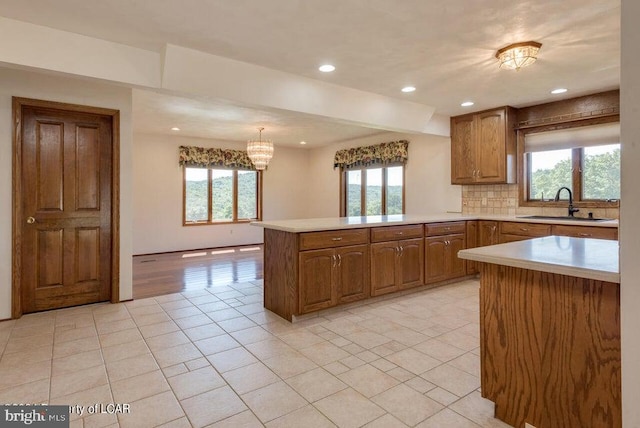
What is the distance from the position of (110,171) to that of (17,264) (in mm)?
1178

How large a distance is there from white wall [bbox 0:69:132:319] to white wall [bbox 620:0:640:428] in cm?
398

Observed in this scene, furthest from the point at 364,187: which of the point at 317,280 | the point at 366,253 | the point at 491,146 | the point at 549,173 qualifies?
the point at 317,280

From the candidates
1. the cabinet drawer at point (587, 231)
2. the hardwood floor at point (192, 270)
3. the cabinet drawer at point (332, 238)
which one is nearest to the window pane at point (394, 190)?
the hardwood floor at point (192, 270)

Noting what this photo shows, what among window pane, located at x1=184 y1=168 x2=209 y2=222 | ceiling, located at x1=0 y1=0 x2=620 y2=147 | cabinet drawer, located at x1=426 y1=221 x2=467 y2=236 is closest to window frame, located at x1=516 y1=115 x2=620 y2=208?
ceiling, located at x1=0 y1=0 x2=620 y2=147

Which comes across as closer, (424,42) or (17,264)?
(424,42)

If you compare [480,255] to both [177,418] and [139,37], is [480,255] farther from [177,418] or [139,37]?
[139,37]

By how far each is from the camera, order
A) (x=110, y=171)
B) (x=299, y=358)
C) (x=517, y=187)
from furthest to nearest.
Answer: (x=517, y=187), (x=110, y=171), (x=299, y=358)

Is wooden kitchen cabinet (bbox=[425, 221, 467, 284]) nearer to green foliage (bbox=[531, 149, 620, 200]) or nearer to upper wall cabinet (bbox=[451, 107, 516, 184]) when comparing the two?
upper wall cabinet (bbox=[451, 107, 516, 184])

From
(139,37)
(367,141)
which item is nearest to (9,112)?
(139,37)

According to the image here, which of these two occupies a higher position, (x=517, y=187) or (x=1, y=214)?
(x=517, y=187)

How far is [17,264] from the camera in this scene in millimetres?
3199

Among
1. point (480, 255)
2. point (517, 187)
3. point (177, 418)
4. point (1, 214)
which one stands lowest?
point (177, 418)

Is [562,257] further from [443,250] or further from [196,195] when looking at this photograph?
[196,195]

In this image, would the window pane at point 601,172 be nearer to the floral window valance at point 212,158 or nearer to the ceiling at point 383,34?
the ceiling at point 383,34
